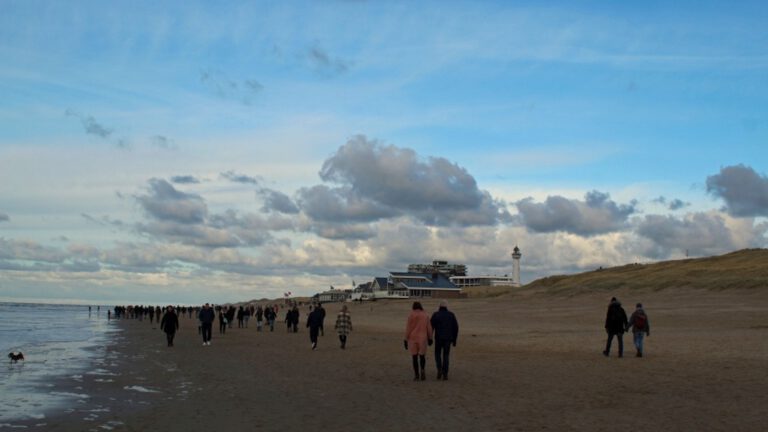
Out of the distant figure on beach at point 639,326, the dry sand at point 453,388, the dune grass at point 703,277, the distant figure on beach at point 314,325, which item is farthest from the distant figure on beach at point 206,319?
the dune grass at point 703,277

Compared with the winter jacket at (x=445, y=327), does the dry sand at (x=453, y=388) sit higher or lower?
lower

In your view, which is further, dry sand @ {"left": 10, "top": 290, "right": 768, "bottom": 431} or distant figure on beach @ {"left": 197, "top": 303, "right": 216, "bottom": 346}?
distant figure on beach @ {"left": 197, "top": 303, "right": 216, "bottom": 346}

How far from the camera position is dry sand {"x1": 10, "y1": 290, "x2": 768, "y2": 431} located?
11.3 metres

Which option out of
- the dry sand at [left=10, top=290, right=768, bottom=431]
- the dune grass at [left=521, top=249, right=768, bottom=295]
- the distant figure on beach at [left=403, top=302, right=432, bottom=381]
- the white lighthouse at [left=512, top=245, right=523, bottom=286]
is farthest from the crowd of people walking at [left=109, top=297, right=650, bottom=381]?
the white lighthouse at [left=512, top=245, right=523, bottom=286]

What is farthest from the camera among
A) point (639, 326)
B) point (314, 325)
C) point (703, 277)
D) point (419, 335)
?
point (703, 277)

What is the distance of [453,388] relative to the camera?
15.3m

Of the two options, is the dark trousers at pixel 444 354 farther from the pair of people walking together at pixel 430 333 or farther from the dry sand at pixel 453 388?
the dry sand at pixel 453 388

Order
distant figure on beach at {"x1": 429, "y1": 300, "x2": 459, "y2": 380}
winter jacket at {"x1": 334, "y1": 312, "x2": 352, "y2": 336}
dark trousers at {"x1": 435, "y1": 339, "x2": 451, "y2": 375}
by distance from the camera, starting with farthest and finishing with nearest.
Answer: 1. winter jacket at {"x1": 334, "y1": 312, "x2": 352, "y2": 336}
2. dark trousers at {"x1": 435, "y1": 339, "x2": 451, "y2": 375}
3. distant figure on beach at {"x1": 429, "y1": 300, "x2": 459, "y2": 380}

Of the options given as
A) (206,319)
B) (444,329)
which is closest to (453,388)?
(444,329)

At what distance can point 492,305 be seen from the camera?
68.9m

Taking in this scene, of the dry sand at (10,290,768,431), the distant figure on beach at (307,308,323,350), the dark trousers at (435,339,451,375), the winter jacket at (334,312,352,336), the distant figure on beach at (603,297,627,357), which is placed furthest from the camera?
the distant figure on beach at (307,308,323,350)

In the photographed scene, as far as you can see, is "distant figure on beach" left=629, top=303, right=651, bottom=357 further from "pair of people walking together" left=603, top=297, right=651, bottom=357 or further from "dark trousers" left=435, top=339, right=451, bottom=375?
"dark trousers" left=435, top=339, right=451, bottom=375

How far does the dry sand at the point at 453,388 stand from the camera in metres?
11.3

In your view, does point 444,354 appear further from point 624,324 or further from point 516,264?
point 516,264
